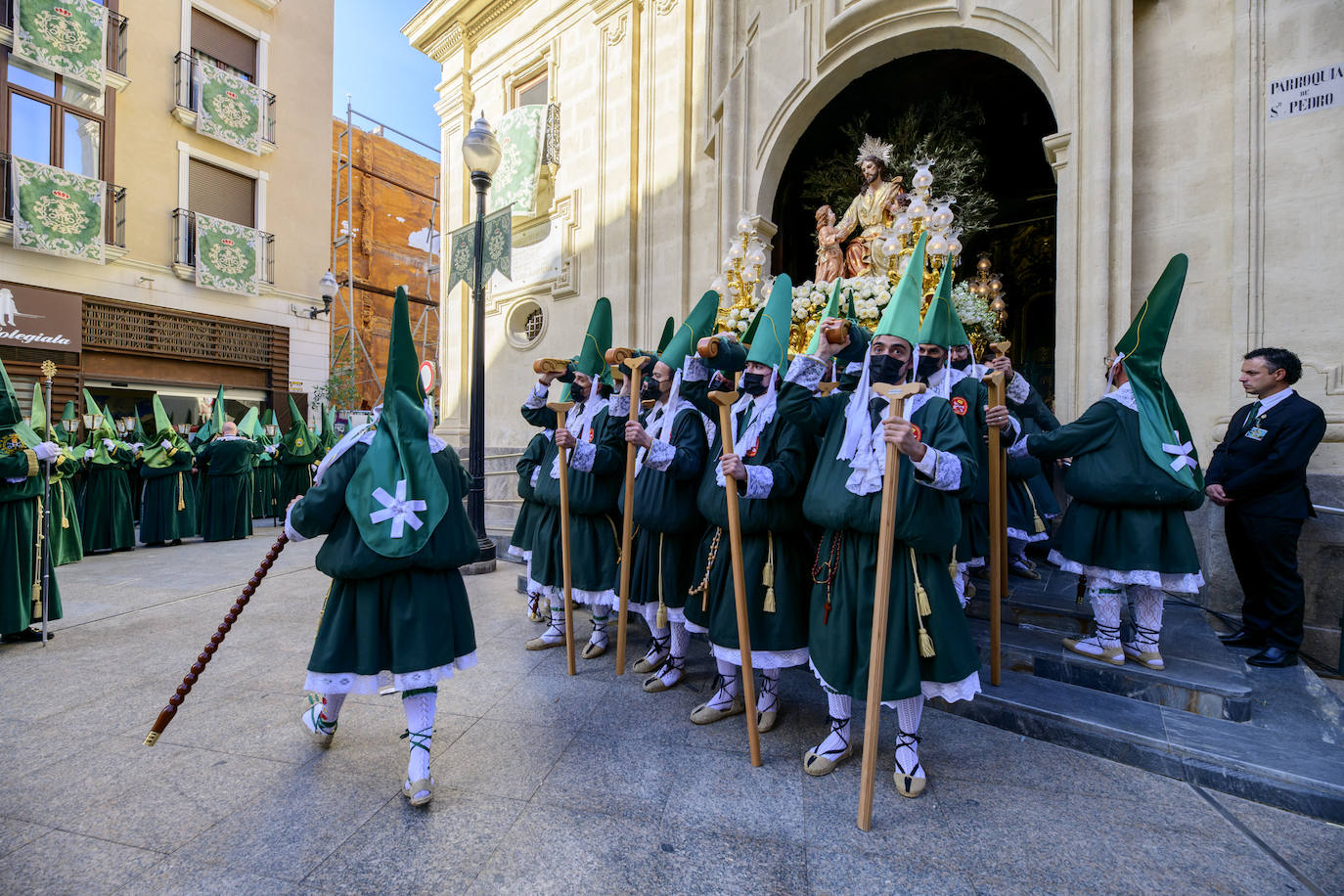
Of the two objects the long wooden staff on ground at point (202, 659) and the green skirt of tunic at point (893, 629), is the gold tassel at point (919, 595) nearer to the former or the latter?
the green skirt of tunic at point (893, 629)

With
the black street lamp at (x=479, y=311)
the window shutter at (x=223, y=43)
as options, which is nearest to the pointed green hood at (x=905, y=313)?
the black street lamp at (x=479, y=311)

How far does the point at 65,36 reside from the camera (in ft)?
41.8

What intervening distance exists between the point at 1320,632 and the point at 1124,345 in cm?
286

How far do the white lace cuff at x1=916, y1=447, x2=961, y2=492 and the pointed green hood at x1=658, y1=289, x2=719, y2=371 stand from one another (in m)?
1.79

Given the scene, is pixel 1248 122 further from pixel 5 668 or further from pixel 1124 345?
pixel 5 668

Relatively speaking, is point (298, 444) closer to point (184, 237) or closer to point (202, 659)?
point (184, 237)

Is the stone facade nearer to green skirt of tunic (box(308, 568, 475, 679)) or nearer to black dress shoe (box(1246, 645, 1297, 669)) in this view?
black dress shoe (box(1246, 645, 1297, 669))

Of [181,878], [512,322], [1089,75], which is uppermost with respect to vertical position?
[1089,75]

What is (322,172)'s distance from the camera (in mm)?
17750

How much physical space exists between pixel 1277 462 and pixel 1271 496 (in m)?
0.26

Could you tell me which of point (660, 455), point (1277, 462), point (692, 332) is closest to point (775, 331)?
point (692, 332)

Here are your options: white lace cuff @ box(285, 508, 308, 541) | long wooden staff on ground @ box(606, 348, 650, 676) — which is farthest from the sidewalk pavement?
white lace cuff @ box(285, 508, 308, 541)

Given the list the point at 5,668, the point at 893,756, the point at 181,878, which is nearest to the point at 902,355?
the point at 893,756

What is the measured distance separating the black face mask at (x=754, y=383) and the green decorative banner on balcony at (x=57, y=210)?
15.8 metres
